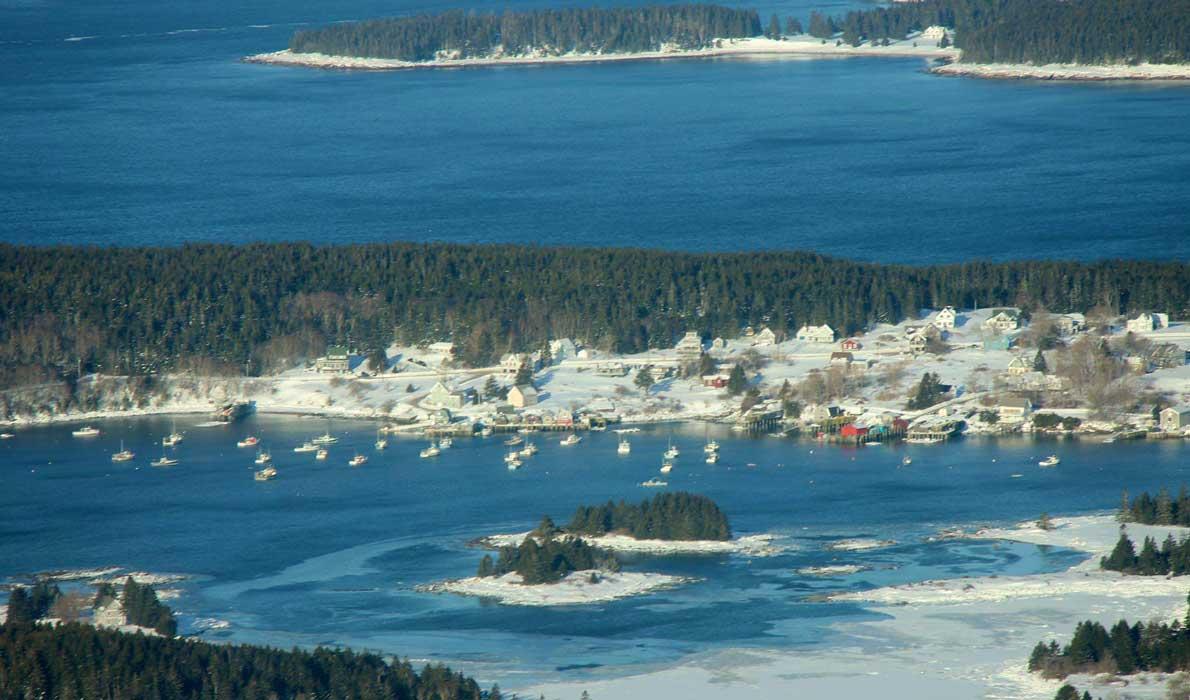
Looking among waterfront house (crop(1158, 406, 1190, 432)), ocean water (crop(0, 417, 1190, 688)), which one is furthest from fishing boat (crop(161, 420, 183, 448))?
waterfront house (crop(1158, 406, 1190, 432))

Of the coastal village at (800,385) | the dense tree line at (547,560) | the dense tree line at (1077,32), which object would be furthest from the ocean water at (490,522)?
the dense tree line at (1077,32)

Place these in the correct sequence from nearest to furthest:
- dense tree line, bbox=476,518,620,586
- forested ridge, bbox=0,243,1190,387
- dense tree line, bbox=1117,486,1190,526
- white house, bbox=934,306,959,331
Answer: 1. dense tree line, bbox=476,518,620,586
2. dense tree line, bbox=1117,486,1190,526
3. white house, bbox=934,306,959,331
4. forested ridge, bbox=0,243,1190,387

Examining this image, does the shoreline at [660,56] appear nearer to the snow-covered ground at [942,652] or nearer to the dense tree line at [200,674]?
the snow-covered ground at [942,652]

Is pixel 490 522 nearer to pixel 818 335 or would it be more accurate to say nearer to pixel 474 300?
pixel 818 335

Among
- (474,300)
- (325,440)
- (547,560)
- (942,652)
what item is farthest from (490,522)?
(474,300)

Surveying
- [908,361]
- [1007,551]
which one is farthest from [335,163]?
[1007,551]

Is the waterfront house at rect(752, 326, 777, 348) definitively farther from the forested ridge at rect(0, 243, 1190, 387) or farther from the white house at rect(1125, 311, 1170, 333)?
the white house at rect(1125, 311, 1170, 333)
